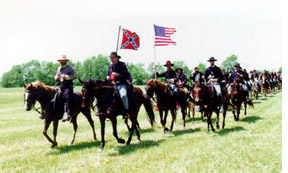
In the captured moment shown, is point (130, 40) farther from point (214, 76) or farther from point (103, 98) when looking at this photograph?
point (103, 98)

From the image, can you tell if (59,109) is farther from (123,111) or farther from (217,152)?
(217,152)

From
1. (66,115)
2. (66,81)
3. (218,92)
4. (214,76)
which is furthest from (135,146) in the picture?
(214,76)

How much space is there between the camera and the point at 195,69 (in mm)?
14359

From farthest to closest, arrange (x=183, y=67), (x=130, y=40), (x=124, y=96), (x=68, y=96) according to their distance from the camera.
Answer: (x=183, y=67)
(x=130, y=40)
(x=68, y=96)
(x=124, y=96)

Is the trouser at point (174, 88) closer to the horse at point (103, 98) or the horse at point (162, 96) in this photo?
the horse at point (162, 96)

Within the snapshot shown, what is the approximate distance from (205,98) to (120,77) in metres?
4.04

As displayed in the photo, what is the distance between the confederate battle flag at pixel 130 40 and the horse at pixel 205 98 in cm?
454

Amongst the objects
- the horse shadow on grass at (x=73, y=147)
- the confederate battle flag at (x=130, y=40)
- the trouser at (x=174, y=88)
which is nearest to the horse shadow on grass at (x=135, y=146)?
the horse shadow on grass at (x=73, y=147)

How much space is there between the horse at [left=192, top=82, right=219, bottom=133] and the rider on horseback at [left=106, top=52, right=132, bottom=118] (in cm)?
310

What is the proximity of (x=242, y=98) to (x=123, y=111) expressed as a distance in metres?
8.42

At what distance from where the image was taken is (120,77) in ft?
29.4

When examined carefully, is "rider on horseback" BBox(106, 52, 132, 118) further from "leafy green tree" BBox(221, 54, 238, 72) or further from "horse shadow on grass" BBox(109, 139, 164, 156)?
"leafy green tree" BBox(221, 54, 238, 72)

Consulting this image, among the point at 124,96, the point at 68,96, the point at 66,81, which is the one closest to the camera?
the point at 124,96

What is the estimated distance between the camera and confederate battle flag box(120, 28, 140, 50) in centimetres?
1269
